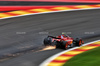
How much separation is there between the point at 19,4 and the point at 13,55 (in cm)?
978

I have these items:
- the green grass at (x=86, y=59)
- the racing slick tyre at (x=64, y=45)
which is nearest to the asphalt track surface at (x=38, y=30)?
the racing slick tyre at (x=64, y=45)

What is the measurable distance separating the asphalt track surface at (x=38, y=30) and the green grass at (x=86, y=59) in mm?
1306

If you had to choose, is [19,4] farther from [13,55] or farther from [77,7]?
[13,55]

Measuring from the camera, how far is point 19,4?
1861cm

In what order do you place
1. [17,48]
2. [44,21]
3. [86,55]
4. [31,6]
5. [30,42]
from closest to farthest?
[86,55] → [17,48] → [30,42] → [44,21] → [31,6]

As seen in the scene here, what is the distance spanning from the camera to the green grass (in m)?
8.03

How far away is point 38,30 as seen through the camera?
1287 cm

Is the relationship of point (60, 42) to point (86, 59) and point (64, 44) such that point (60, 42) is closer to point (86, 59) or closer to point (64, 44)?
point (64, 44)

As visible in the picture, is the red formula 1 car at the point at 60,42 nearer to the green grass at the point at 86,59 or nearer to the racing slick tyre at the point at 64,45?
the racing slick tyre at the point at 64,45

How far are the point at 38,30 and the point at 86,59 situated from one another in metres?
4.98

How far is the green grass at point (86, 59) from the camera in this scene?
8.03m

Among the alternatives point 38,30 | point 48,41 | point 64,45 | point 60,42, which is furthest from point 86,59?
point 38,30

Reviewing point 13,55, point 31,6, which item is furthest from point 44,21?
point 13,55

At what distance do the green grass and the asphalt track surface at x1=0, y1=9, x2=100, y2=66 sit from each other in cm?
131
